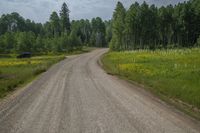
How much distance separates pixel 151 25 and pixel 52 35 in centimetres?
7265

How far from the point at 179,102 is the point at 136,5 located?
9342 centimetres

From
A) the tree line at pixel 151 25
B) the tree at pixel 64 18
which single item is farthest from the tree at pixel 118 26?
the tree at pixel 64 18

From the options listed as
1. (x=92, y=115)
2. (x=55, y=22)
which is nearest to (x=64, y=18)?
(x=55, y=22)

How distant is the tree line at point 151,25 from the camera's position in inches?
3755

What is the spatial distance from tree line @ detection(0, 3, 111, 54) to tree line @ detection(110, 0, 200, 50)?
24994mm

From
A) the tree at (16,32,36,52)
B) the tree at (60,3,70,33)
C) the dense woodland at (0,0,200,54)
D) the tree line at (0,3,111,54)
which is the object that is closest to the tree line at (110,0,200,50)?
the dense woodland at (0,0,200,54)

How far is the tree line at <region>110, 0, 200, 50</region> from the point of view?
95.4 metres

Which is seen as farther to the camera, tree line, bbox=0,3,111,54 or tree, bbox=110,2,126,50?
tree line, bbox=0,3,111,54

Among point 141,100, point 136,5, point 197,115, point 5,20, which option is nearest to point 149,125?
point 197,115

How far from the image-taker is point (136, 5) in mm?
105375

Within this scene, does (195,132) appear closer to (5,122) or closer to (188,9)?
(5,122)

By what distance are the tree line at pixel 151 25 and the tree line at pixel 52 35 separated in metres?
25.0

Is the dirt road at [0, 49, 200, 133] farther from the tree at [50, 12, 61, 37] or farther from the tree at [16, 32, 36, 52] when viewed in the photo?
the tree at [50, 12, 61, 37]

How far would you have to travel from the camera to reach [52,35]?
163 m
